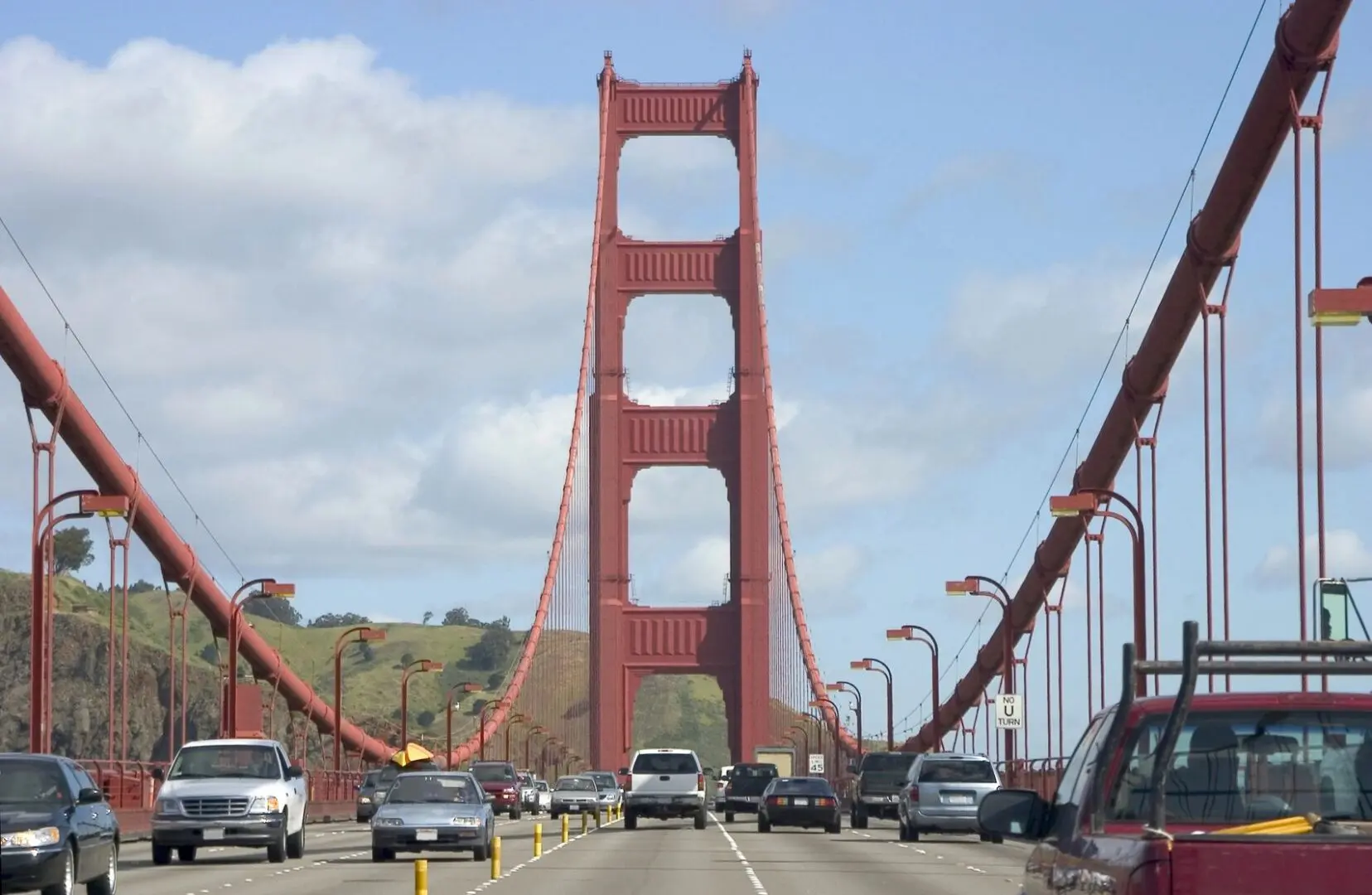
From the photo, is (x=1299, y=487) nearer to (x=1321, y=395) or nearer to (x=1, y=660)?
(x=1321, y=395)

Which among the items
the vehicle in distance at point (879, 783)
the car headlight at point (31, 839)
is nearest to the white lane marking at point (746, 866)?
the car headlight at point (31, 839)

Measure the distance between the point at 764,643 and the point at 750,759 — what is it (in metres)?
4.33

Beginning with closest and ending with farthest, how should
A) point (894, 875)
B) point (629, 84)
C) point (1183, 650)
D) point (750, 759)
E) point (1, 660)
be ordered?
1. point (1183, 650)
2. point (894, 875)
3. point (750, 759)
4. point (629, 84)
5. point (1, 660)

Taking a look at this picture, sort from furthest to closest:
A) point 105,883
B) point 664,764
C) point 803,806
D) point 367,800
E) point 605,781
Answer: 1. point 605,781
2. point 367,800
3. point 664,764
4. point 803,806
5. point 105,883

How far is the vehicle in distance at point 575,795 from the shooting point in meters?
64.5

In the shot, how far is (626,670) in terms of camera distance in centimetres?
8681

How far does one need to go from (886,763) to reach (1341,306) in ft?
129

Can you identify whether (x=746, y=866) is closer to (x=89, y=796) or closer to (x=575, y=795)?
(x=89, y=796)

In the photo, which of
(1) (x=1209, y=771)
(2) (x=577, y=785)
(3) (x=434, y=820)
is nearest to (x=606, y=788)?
(2) (x=577, y=785)

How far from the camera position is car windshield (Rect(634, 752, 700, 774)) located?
52219mm

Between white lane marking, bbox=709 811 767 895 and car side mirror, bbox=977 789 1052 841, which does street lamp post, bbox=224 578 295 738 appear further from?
car side mirror, bbox=977 789 1052 841

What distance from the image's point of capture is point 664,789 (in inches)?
2061

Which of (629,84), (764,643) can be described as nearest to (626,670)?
(764,643)

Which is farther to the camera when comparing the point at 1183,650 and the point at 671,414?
the point at 671,414
